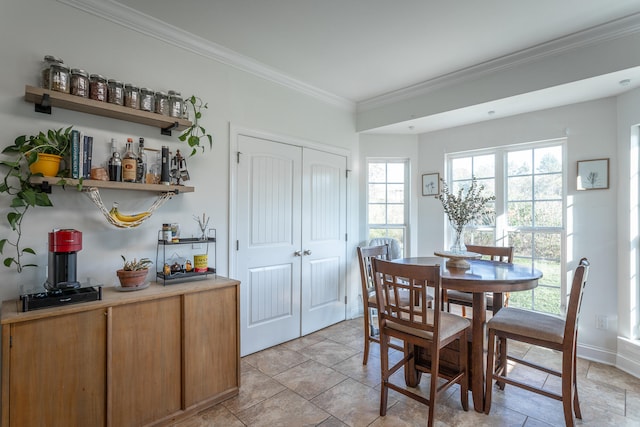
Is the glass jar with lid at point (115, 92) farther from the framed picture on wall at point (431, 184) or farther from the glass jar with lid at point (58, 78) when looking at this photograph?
the framed picture on wall at point (431, 184)

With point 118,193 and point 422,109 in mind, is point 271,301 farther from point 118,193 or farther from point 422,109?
point 422,109

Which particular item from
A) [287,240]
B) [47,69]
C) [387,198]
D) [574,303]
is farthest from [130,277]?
[387,198]

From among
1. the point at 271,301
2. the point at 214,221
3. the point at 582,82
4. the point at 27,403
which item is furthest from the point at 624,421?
the point at 27,403

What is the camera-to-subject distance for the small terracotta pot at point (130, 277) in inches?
77.6

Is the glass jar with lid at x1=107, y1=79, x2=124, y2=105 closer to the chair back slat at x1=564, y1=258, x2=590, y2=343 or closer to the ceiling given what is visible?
the ceiling

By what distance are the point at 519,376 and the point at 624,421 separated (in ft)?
2.09

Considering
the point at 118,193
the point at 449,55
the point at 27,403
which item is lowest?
the point at 27,403

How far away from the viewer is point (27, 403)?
1513 millimetres

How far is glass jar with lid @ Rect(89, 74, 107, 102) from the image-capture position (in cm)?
199

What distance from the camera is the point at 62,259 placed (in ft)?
5.89

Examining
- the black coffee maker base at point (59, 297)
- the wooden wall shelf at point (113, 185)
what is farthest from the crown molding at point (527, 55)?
the black coffee maker base at point (59, 297)

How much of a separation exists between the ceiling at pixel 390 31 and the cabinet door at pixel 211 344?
2010 mm

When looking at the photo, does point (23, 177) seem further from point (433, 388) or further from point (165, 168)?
point (433, 388)

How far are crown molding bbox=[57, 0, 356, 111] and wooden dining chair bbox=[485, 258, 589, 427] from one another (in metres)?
2.87
